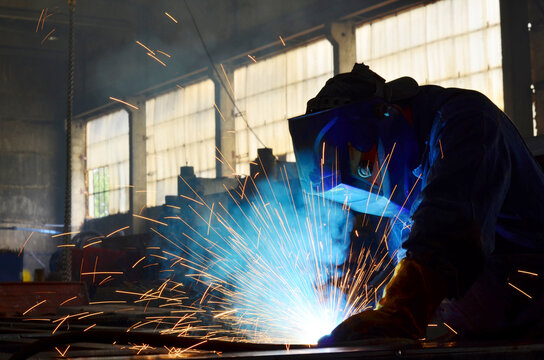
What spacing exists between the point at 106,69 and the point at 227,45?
492 cm

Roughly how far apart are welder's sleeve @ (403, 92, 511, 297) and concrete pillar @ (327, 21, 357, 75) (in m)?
8.20

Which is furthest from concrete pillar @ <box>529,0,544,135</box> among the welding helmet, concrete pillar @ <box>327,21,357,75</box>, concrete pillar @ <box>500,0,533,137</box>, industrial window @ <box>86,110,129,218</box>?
industrial window @ <box>86,110,129,218</box>

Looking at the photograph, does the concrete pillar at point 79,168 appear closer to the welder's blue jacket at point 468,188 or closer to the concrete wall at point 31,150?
the concrete wall at point 31,150

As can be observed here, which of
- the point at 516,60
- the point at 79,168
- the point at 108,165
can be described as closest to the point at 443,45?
the point at 516,60

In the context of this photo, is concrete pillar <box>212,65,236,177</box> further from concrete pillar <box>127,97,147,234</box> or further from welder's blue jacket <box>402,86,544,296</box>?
welder's blue jacket <box>402,86,544,296</box>

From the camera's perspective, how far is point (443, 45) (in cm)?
866

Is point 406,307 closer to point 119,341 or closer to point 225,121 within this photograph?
point 119,341

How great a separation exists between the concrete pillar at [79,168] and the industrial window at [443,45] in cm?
887

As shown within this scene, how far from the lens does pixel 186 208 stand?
27.7 feet

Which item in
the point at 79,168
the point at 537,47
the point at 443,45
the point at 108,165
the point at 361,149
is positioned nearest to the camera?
the point at 361,149

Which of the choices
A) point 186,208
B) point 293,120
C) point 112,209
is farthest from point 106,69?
point 293,120

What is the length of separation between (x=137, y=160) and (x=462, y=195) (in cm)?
1338

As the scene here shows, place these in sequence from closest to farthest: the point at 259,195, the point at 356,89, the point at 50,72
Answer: the point at 356,89 → the point at 259,195 → the point at 50,72

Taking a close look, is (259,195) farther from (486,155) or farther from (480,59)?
(486,155)
